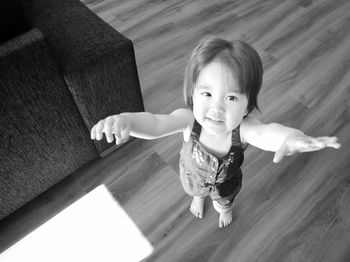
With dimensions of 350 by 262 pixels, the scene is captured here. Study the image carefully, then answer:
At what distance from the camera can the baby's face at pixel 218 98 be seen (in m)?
0.62

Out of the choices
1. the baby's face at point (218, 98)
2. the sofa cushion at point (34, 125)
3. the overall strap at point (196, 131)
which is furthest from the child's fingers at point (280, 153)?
the sofa cushion at point (34, 125)

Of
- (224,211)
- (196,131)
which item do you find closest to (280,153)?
(196,131)

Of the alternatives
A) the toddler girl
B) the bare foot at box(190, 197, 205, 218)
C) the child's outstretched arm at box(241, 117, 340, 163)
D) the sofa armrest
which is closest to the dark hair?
the toddler girl

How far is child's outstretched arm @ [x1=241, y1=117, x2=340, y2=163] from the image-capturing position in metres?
0.55

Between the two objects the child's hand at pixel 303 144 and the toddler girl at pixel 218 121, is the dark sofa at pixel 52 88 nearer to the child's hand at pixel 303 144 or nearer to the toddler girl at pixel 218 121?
the toddler girl at pixel 218 121

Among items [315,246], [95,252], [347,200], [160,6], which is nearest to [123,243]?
[95,252]

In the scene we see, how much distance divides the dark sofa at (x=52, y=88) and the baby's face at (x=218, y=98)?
429 millimetres

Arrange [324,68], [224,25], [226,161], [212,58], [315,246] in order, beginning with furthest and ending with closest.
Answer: [224,25]
[324,68]
[315,246]
[226,161]
[212,58]

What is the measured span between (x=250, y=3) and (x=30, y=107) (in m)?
1.82

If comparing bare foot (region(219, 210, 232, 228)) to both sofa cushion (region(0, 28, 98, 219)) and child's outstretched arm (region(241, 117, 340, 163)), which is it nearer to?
child's outstretched arm (region(241, 117, 340, 163))

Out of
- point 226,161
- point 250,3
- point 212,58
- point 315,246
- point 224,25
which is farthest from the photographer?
point 250,3

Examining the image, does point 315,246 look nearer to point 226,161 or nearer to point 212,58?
point 226,161

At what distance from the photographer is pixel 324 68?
5.27ft

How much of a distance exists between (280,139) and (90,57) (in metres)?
0.64
